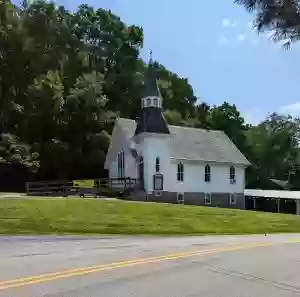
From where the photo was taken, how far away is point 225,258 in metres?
14.1

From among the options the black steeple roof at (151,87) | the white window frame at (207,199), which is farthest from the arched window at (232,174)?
the black steeple roof at (151,87)

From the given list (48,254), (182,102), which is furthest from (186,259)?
(182,102)

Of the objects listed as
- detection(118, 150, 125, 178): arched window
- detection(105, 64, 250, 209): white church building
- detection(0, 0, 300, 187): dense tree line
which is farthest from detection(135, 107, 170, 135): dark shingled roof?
detection(0, 0, 300, 187): dense tree line

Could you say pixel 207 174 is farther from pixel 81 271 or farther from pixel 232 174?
pixel 81 271

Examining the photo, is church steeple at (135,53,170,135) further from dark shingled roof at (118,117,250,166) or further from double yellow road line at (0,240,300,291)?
double yellow road line at (0,240,300,291)

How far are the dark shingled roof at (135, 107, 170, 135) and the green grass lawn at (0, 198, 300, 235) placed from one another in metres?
12.3

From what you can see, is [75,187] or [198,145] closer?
[75,187]

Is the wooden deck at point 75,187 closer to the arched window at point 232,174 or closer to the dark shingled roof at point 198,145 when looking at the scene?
the dark shingled roof at point 198,145

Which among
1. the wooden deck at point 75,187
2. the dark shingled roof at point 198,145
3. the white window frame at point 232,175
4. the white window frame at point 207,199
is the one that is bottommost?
the white window frame at point 207,199

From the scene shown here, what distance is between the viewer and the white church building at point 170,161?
4688cm

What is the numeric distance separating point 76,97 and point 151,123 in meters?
13.8

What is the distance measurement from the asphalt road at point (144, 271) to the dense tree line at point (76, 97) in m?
38.7

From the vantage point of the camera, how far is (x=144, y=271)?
11.0 m

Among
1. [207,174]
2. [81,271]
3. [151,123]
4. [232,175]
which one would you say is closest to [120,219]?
[81,271]
